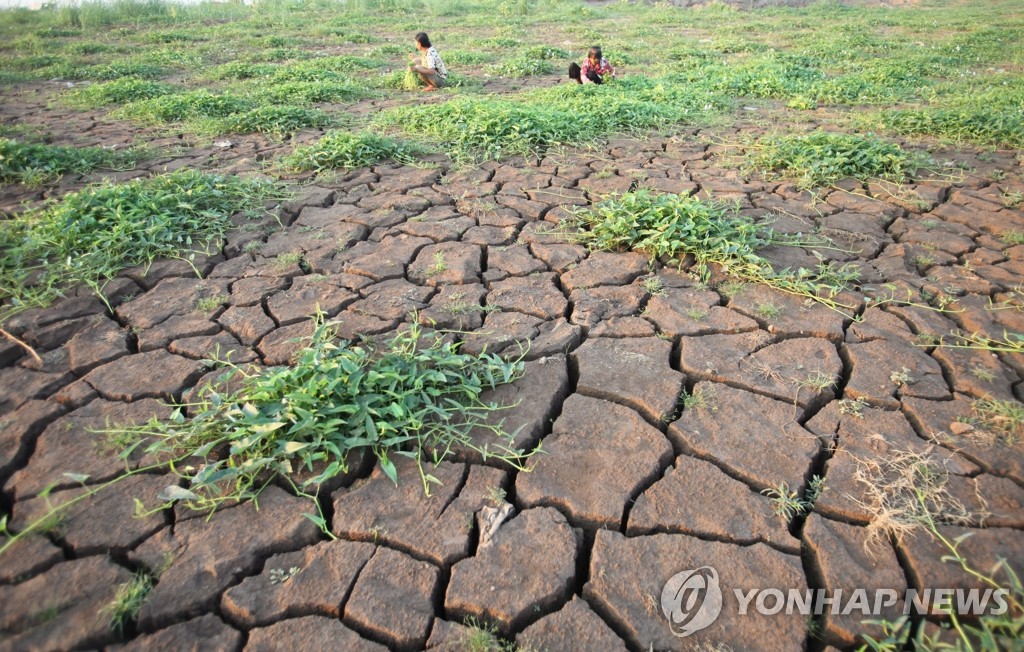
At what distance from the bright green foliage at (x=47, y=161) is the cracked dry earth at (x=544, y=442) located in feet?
6.69

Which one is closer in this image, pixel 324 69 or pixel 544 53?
pixel 324 69

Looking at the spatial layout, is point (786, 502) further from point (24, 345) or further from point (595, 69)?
point (595, 69)

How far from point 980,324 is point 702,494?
194 centimetres

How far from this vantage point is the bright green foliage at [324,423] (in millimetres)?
1999

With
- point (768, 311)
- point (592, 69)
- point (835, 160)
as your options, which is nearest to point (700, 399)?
point (768, 311)

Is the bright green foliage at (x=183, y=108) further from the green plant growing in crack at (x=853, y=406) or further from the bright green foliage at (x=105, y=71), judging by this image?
the green plant growing in crack at (x=853, y=406)

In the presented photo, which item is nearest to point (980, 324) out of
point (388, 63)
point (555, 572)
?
point (555, 572)

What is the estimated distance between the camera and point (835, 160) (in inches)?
174

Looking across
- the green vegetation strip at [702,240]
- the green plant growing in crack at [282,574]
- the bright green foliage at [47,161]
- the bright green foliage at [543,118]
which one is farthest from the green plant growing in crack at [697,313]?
the bright green foliage at [47,161]

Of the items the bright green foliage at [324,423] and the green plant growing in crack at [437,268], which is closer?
the bright green foliage at [324,423]

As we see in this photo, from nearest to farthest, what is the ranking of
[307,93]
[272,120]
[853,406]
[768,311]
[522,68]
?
[853,406] → [768,311] → [272,120] → [307,93] → [522,68]

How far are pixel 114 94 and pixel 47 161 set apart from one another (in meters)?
2.92

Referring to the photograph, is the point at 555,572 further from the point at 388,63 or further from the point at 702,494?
the point at 388,63

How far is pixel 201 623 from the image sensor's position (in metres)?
1.62
